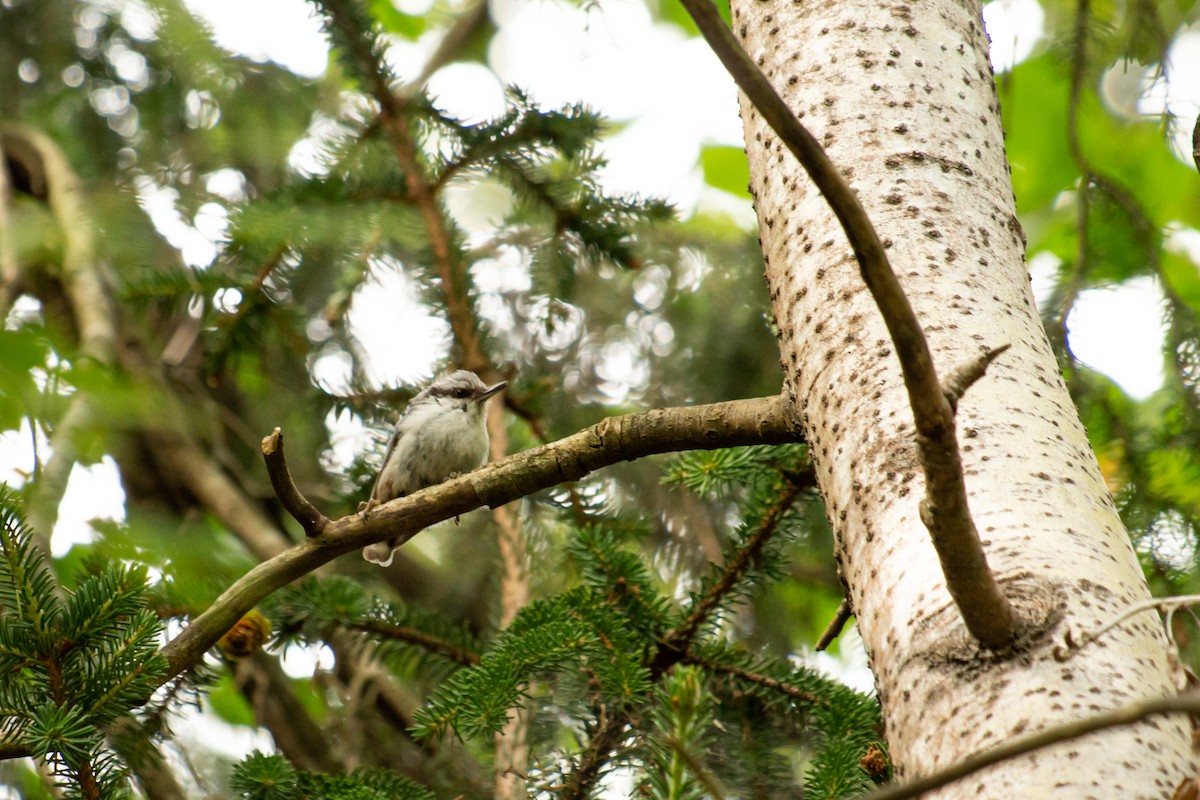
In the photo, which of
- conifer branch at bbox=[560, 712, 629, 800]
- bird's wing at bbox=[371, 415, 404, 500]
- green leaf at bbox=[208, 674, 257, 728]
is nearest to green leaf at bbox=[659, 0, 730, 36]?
bird's wing at bbox=[371, 415, 404, 500]

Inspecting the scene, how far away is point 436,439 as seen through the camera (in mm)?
4594

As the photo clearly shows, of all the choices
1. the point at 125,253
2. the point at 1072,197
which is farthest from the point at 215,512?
the point at 1072,197

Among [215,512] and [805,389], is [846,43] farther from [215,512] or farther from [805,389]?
[215,512]

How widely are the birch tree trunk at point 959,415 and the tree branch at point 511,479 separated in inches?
7.7

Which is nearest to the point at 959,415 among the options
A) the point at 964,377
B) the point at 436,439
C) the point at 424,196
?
the point at 964,377

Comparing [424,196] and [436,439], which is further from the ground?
[424,196]

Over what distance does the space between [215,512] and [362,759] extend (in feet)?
4.52

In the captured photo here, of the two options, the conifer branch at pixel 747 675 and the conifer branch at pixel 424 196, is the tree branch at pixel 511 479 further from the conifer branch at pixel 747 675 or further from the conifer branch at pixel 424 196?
the conifer branch at pixel 424 196

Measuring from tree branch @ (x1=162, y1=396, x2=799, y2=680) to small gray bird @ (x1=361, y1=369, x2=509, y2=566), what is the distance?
2139 millimetres

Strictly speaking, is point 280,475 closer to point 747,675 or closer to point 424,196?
point 747,675

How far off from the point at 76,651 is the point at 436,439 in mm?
2669

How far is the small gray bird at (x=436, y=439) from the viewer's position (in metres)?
4.47

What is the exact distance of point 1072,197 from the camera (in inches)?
201

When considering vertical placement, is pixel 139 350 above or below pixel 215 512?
above
